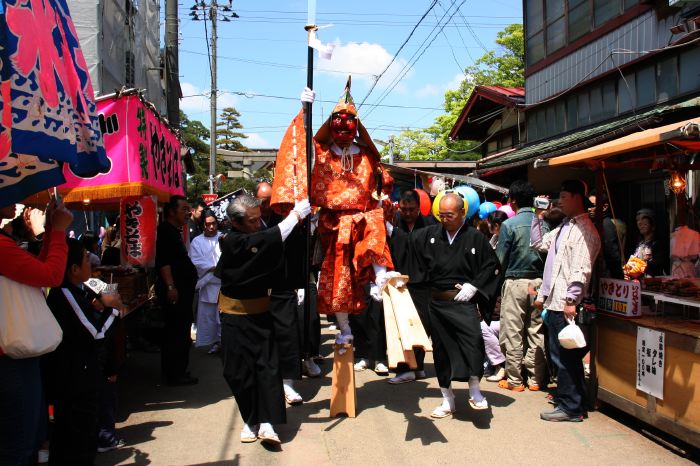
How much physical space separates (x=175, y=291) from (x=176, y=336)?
21.4 inches

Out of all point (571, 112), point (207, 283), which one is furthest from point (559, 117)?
point (207, 283)

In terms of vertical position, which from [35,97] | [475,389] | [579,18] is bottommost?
[475,389]

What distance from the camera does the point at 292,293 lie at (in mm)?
6301

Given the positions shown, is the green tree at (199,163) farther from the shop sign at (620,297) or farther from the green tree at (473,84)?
the shop sign at (620,297)

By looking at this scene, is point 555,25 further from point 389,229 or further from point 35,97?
point 35,97

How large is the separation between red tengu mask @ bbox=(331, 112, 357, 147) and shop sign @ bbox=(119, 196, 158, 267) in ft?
8.12

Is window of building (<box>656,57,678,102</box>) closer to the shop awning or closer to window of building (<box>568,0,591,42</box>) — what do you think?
window of building (<box>568,0,591,42</box>)

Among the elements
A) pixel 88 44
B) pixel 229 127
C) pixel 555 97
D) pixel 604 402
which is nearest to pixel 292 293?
pixel 604 402

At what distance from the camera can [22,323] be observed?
3086mm

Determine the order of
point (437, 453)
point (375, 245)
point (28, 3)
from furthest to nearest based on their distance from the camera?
point (375, 245) → point (437, 453) → point (28, 3)

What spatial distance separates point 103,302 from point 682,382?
4396mm

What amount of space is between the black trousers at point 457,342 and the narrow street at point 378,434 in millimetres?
468

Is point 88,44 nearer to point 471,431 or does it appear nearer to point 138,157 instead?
point 138,157

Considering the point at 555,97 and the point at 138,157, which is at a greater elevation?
the point at 555,97
